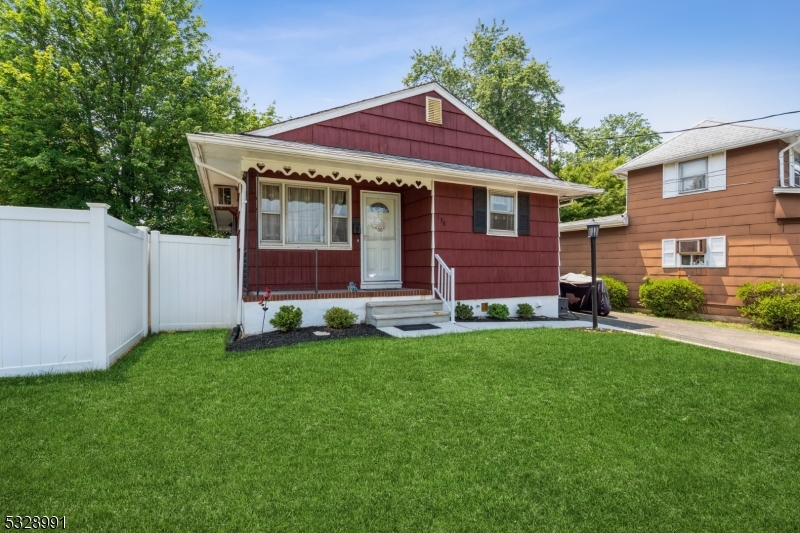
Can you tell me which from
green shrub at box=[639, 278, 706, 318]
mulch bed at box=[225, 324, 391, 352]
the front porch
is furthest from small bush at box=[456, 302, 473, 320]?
green shrub at box=[639, 278, 706, 318]

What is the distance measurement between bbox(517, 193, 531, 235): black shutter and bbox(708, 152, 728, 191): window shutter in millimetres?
5972

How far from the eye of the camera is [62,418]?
2.91 m

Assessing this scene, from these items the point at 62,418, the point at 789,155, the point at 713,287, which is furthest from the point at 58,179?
the point at 789,155

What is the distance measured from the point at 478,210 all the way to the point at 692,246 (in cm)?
725

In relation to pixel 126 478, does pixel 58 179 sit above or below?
above

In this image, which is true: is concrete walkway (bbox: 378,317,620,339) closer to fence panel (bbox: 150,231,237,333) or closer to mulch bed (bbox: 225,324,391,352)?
mulch bed (bbox: 225,324,391,352)

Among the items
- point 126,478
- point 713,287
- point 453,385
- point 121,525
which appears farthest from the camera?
point 713,287

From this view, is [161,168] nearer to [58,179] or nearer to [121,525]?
[58,179]

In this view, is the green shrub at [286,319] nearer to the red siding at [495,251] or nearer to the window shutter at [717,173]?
the red siding at [495,251]

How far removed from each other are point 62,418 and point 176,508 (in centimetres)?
166

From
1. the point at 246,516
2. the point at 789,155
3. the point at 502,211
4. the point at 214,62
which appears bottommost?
the point at 246,516

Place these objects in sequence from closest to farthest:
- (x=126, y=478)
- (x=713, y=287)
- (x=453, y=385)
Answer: (x=126, y=478) → (x=453, y=385) → (x=713, y=287)

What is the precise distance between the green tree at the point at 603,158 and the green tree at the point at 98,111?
16991 mm

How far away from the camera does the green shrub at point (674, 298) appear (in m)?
10.8
